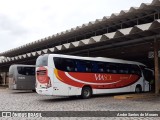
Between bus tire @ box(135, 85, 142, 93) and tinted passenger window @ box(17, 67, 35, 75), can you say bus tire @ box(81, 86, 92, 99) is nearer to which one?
bus tire @ box(135, 85, 142, 93)

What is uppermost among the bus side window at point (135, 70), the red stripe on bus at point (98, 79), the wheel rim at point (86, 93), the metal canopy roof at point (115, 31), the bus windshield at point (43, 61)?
the metal canopy roof at point (115, 31)

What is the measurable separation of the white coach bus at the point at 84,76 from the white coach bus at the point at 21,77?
27.8 feet

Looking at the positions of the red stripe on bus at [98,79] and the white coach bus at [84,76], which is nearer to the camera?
the white coach bus at [84,76]

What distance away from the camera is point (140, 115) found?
32.1 ft

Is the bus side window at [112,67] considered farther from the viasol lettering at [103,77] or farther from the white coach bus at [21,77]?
the white coach bus at [21,77]

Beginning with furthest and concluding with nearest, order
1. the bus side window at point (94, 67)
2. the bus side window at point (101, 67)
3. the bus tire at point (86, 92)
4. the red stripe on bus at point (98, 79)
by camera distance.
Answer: the bus side window at point (101, 67) < the bus side window at point (94, 67) < the bus tire at point (86, 92) < the red stripe on bus at point (98, 79)

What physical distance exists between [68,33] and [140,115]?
15673 mm

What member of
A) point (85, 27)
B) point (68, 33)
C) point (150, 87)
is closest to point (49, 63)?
point (85, 27)

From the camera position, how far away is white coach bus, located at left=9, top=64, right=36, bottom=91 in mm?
24172

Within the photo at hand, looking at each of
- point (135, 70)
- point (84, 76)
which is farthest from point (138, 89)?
point (84, 76)

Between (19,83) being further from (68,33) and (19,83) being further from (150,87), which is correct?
(150,87)

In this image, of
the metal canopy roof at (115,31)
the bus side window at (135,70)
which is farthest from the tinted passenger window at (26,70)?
the bus side window at (135,70)

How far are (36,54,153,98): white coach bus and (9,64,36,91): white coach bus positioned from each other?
27.8 ft

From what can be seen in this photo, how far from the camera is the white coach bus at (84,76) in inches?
606
